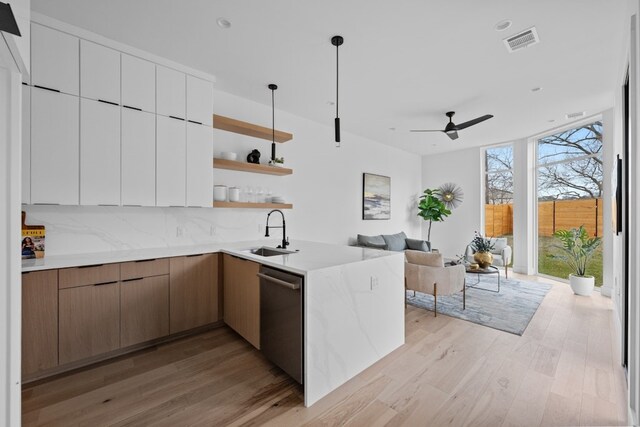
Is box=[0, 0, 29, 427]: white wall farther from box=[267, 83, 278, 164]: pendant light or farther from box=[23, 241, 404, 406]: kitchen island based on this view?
box=[267, 83, 278, 164]: pendant light

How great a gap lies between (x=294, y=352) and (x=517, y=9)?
3.08m

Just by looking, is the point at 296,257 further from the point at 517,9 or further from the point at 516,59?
the point at 516,59

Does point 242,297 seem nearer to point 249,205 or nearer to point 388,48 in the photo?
point 249,205

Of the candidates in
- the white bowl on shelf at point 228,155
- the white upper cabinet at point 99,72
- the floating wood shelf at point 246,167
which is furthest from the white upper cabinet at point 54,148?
the white bowl on shelf at point 228,155

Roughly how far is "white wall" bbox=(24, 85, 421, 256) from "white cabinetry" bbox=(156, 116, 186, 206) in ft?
1.07

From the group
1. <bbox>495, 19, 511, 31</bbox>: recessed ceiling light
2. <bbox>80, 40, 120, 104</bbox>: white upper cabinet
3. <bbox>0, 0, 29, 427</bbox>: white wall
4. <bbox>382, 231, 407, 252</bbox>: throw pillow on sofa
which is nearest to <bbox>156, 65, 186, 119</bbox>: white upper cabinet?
<bbox>80, 40, 120, 104</bbox>: white upper cabinet

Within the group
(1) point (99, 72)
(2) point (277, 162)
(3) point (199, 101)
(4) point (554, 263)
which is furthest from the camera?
(4) point (554, 263)

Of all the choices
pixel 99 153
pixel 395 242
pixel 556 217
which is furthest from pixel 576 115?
pixel 99 153

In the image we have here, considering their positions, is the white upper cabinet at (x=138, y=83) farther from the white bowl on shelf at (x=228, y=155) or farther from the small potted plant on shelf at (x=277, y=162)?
the small potted plant on shelf at (x=277, y=162)

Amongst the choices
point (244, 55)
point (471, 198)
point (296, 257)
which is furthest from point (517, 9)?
point (471, 198)

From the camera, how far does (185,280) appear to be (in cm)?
274

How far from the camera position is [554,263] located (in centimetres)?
532

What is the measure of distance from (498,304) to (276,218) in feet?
11.0

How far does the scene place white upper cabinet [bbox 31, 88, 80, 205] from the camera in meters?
2.19
